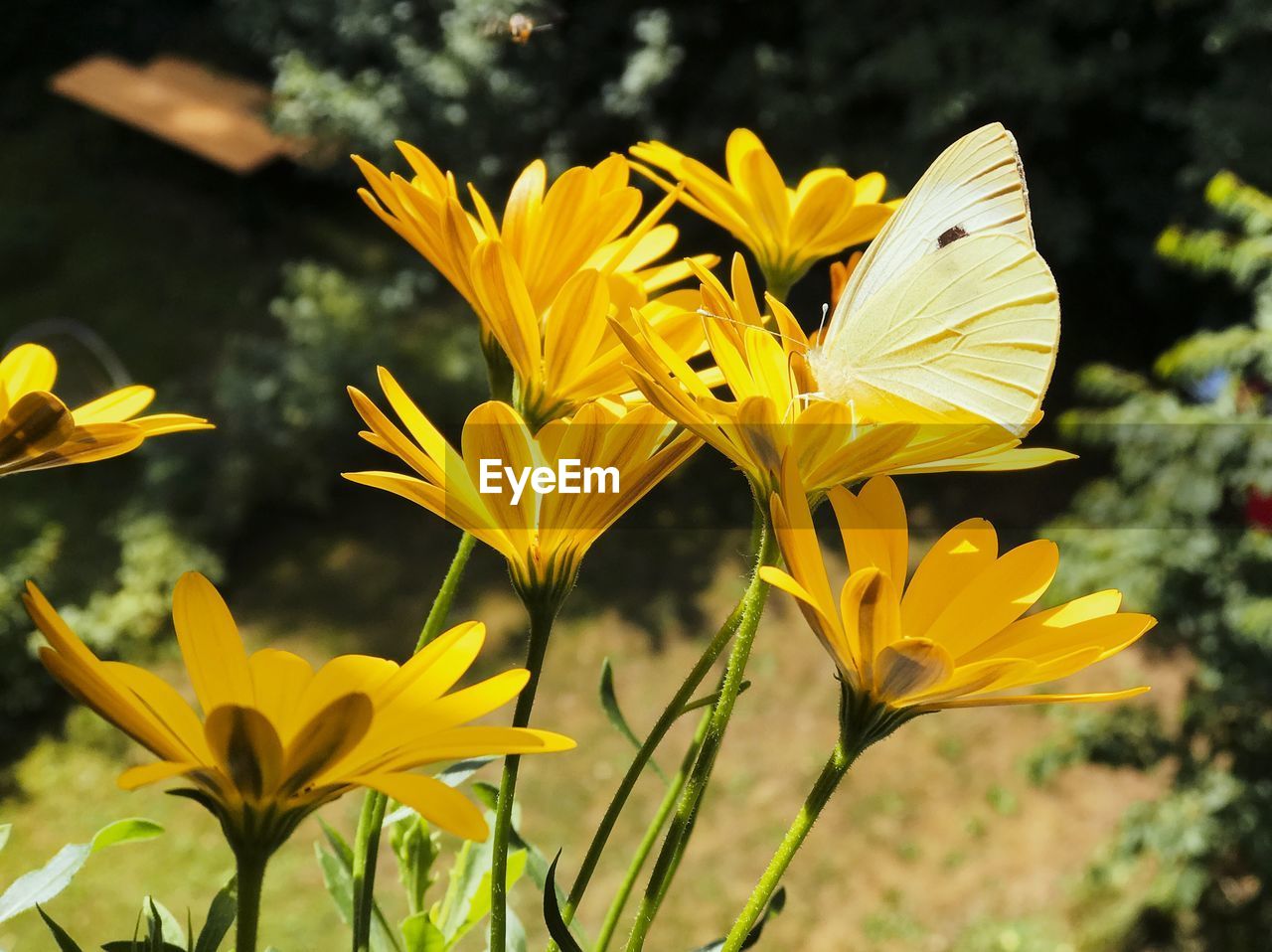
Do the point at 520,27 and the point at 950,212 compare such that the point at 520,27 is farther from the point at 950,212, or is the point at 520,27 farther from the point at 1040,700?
the point at 1040,700

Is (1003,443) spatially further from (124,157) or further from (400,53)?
(124,157)

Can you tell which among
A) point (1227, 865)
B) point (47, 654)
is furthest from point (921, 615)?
point (1227, 865)

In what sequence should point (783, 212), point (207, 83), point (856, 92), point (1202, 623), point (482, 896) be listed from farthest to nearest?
point (207, 83) → point (856, 92) → point (1202, 623) → point (783, 212) → point (482, 896)

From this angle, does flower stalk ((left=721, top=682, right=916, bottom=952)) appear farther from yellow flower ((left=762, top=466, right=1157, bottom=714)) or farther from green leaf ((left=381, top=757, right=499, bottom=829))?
green leaf ((left=381, top=757, right=499, bottom=829))

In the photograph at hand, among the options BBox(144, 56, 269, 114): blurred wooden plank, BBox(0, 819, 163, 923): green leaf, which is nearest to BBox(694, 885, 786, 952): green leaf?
BBox(0, 819, 163, 923): green leaf

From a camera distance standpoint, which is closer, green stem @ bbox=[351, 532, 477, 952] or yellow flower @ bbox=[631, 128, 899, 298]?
green stem @ bbox=[351, 532, 477, 952]
